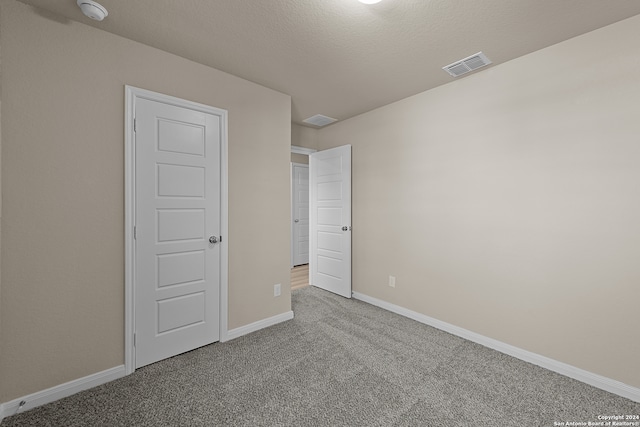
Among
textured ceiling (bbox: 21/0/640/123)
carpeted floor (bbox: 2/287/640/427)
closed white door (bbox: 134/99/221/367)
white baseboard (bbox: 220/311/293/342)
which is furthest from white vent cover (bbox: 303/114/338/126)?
carpeted floor (bbox: 2/287/640/427)

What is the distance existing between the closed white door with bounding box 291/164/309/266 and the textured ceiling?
11.2 feet

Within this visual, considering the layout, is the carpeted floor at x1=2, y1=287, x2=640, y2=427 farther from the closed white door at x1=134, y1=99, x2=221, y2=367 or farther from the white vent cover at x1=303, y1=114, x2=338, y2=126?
the white vent cover at x1=303, y1=114, x2=338, y2=126

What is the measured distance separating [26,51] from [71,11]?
1.27 feet

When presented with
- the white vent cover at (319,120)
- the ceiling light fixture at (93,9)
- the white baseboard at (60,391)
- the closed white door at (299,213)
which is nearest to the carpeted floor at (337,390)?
the white baseboard at (60,391)

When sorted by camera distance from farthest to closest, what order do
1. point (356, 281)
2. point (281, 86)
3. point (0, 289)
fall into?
point (356, 281) < point (281, 86) < point (0, 289)

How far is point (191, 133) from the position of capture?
2.44 metres

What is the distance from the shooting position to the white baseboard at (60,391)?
1705 mm

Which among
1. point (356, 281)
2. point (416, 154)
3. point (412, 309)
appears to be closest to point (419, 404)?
point (412, 309)

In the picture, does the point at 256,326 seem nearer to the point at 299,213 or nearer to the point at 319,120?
the point at 319,120

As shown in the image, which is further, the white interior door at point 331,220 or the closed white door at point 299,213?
the closed white door at point 299,213

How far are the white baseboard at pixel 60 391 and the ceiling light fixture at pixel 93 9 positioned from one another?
2485 millimetres

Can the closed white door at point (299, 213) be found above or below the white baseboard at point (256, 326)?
above

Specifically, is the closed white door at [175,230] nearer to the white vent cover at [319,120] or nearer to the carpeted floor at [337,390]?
the carpeted floor at [337,390]

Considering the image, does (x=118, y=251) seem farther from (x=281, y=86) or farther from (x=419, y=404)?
(x=419, y=404)
